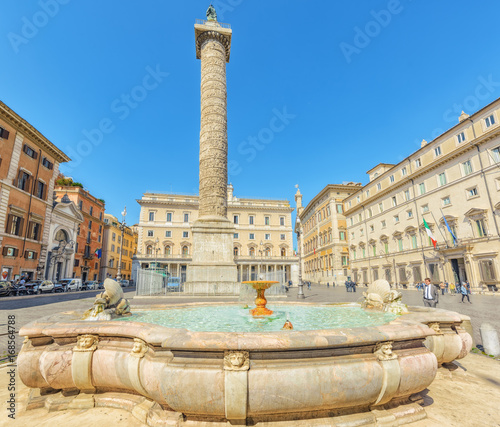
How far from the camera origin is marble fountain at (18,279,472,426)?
2055 mm

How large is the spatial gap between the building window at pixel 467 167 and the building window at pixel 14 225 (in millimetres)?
32407

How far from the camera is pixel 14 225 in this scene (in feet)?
65.2

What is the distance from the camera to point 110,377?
2555 millimetres

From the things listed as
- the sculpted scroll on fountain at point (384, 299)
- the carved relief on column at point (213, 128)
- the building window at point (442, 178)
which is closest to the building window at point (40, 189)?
the carved relief on column at point (213, 128)

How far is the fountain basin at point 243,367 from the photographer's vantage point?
2.05 metres

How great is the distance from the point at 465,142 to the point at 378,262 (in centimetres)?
1369

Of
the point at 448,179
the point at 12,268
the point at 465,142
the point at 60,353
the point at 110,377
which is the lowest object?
the point at 110,377

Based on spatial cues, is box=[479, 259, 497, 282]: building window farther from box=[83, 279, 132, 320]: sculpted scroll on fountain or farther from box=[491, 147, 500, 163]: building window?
box=[83, 279, 132, 320]: sculpted scroll on fountain

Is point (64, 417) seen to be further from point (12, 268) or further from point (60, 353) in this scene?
point (12, 268)

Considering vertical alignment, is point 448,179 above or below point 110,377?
above

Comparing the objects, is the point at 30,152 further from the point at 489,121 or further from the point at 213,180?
the point at 489,121

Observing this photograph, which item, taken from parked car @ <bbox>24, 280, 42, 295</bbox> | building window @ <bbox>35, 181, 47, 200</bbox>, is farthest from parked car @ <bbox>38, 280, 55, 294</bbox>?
building window @ <bbox>35, 181, 47, 200</bbox>

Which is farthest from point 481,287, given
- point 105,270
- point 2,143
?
point 105,270

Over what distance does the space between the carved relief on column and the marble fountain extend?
12282 mm
